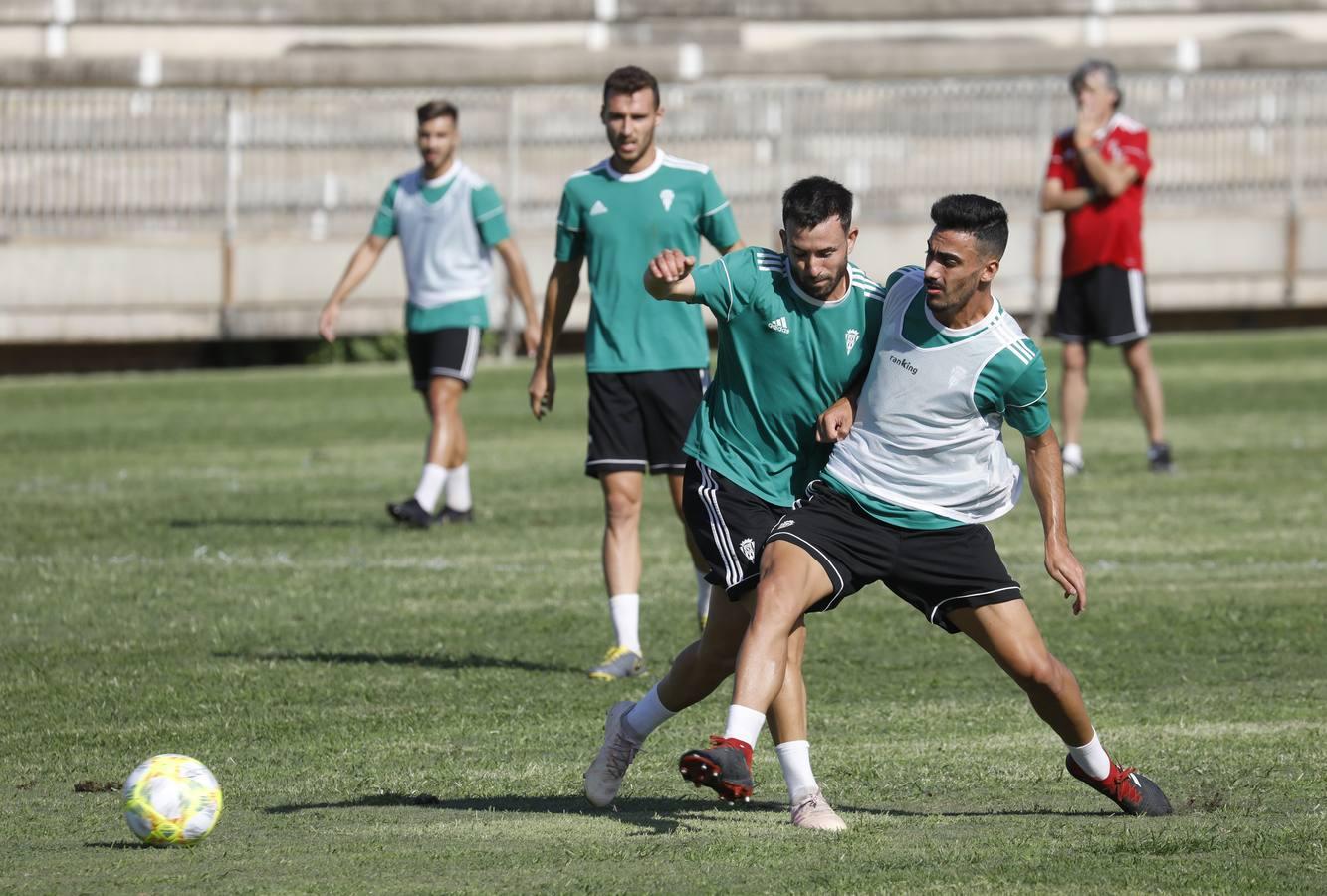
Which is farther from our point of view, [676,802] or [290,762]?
[290,762]

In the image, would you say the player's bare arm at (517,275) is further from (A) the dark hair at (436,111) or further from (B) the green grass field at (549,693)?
(B) the green grass field at (549,693)

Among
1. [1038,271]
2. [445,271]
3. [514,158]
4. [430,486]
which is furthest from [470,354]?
[1038,271]

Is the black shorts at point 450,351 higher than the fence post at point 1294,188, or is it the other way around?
the fence post at point 1294,188

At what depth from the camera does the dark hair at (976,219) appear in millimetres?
6285

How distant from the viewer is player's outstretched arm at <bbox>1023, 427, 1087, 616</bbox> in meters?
6.34

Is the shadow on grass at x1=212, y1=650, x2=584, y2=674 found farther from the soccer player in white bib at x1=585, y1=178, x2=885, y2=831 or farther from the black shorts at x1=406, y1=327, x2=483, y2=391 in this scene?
the black shorts at x1=406, y1=327, x2=483, y2=391

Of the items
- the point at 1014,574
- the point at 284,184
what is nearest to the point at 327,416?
the point at 284,184

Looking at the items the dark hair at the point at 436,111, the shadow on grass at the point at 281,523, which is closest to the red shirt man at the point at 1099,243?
the dark hair at the point at 436,111

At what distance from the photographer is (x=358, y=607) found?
10414 millimetres

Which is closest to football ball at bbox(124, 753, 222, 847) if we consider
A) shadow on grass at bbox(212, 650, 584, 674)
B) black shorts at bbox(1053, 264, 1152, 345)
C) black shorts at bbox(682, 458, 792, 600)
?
black shorts at bbox(682, 458, 792, 600)

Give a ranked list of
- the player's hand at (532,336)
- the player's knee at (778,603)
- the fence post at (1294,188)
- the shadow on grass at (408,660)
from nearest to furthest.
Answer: the player's knee at (778,603) → the shadow on grass at (408,660) → the player's hand at (532,336) → the fence post at (1294,188)

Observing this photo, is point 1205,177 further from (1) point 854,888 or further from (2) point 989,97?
(1) point 854,888

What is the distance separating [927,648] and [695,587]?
1.71 m

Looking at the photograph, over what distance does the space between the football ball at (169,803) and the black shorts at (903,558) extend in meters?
1.74
